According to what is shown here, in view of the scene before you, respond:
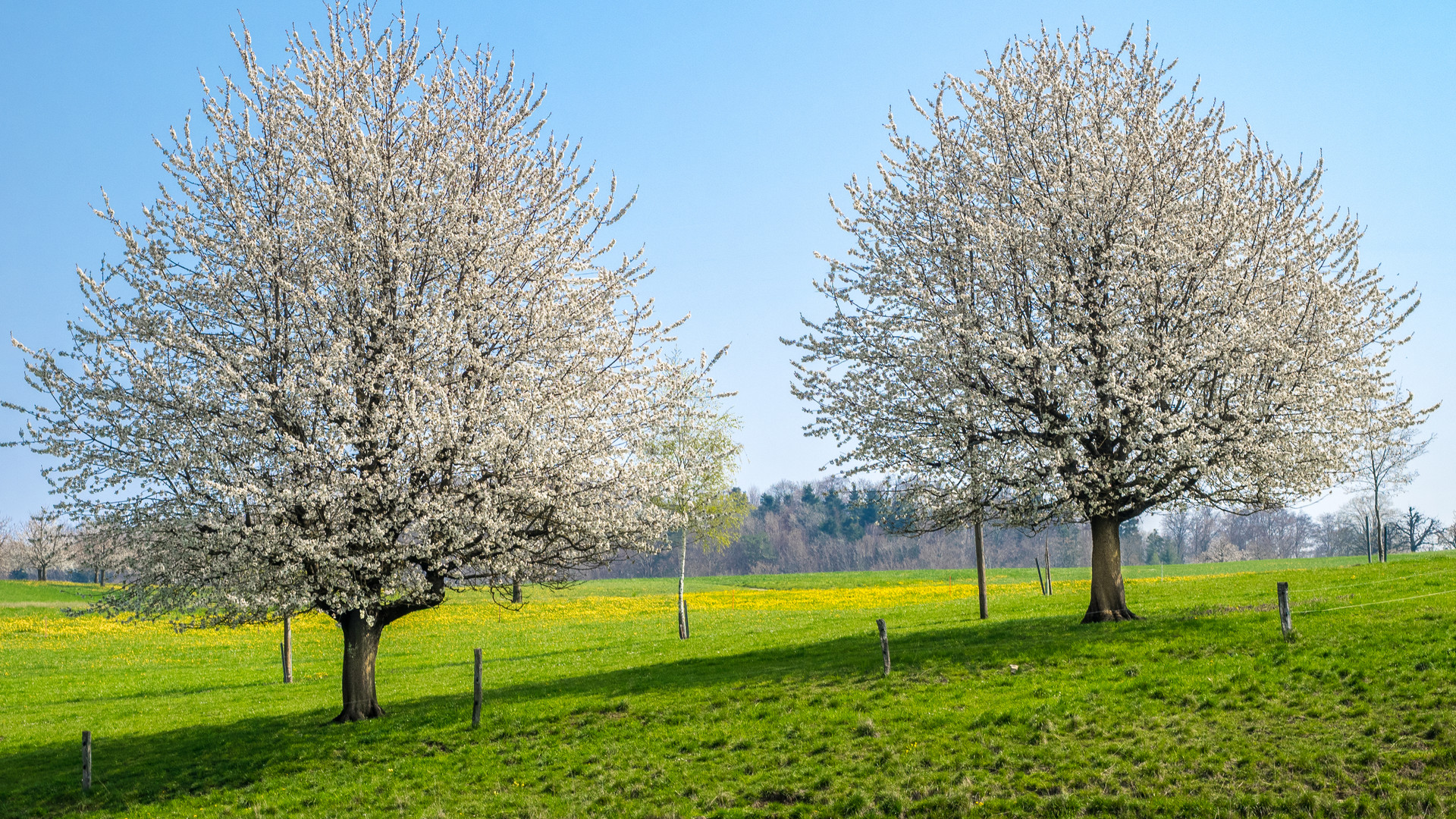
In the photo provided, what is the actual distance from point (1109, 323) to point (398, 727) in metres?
18.3

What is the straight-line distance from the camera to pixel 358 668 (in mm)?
20359

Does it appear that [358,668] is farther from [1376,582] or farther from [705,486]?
[1376,582]

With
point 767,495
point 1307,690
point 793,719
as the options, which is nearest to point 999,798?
point 793,719

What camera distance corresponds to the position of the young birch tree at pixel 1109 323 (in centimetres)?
2136

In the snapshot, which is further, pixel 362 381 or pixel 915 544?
pixel 915 544

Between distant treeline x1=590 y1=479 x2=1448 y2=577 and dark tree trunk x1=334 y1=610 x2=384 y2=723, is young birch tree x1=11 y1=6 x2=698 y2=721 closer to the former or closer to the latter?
dark tree trunk x1=334 y1=610 x2=384 y2=723

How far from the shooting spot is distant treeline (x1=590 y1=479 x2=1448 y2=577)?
131000 millimetres

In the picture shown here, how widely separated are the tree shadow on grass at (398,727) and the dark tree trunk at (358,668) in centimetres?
50

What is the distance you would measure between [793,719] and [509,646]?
24.0 meters

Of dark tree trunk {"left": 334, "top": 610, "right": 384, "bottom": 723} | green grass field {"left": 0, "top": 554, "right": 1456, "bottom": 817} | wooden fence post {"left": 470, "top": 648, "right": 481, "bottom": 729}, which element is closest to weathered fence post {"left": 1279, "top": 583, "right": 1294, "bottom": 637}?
green grass field {"left": 0, "top": 554, "right": 1456, "bottom": 817}

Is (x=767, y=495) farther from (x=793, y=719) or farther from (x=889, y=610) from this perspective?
(x=793, y=719)

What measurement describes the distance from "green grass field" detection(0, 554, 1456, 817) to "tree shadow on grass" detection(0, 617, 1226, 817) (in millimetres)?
96

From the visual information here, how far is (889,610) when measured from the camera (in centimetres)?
4066

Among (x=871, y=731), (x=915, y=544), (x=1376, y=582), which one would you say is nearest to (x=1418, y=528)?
(x=915, y=544)
